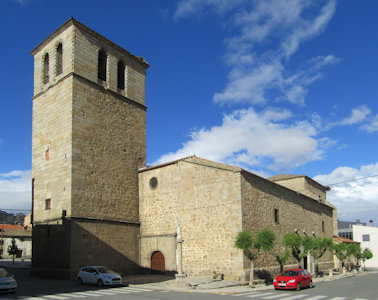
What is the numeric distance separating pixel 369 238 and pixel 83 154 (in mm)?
51133

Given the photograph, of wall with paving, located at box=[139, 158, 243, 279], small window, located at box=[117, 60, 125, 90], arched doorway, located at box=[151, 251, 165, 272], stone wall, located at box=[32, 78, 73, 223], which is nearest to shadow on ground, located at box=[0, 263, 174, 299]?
arched doorway, located at box=[151, 251, 165, 272]

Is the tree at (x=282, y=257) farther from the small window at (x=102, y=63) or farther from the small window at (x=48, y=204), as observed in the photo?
the small window at (x=102, y=63)

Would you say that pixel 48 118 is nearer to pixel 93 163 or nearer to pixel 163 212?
pixel 93 163

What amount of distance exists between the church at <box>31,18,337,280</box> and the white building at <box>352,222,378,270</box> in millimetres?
37074

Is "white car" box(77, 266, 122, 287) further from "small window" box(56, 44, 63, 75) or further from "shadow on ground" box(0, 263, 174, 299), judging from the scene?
"small window" box(56, 44, 63, 75)

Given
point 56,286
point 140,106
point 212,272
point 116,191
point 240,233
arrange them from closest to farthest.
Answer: point 56,286 → point 240,233 → point 212,272 → point 116,191 → point 140,106

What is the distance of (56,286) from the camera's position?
17422 mm

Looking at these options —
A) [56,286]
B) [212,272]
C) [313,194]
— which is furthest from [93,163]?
[313,194]

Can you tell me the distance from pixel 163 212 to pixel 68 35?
1307 cm

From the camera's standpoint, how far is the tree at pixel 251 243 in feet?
63.0

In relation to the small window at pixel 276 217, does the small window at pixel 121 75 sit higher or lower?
higher

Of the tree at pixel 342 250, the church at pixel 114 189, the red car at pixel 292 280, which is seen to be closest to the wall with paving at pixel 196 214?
the church at pixel 114 189

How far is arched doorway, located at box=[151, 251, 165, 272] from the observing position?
76.4 ft

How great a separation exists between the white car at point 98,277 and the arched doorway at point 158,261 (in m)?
5.31
